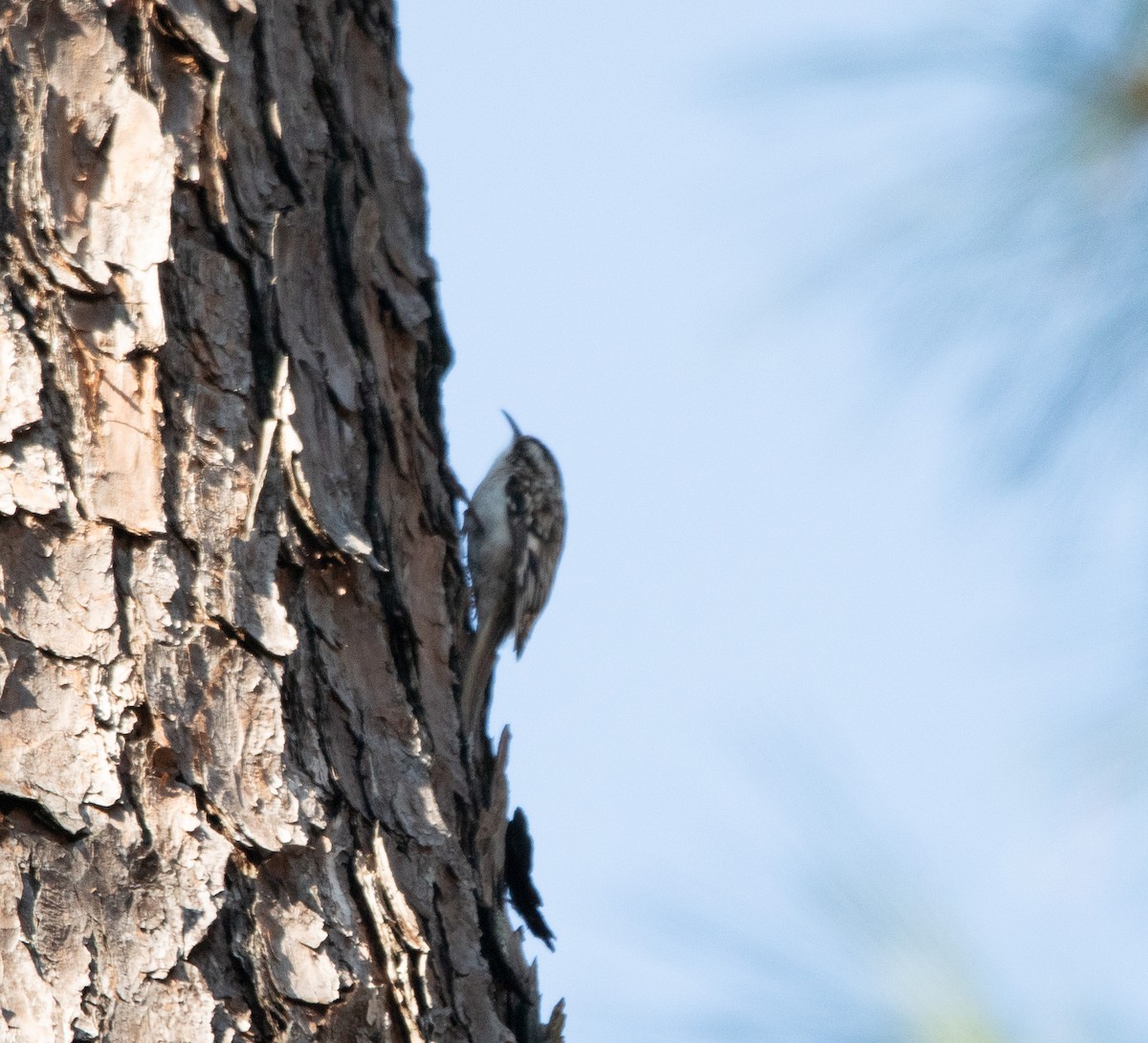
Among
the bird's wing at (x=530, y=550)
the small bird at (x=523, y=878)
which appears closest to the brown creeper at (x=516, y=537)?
the bird's wing at (x=530, y=550)

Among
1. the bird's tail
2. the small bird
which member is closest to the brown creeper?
the bird's tail

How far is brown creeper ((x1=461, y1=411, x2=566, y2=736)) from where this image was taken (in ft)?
12.8

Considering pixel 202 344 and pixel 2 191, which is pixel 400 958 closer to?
pixel 202 344

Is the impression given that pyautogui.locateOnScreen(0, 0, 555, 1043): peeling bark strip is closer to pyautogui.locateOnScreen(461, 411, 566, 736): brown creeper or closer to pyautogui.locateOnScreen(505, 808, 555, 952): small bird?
pyautogui.locateOnScreen(505, 808, 555, 952): small bird

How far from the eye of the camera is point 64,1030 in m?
1.27

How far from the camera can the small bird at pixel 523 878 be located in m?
1.88

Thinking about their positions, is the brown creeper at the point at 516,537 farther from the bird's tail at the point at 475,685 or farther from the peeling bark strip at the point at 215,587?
the peeling bark strip at the point at 215,587

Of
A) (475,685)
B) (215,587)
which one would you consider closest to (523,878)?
(475,685)

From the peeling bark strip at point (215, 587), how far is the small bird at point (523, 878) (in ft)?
0.17

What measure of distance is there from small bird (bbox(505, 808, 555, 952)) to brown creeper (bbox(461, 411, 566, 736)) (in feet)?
5.39

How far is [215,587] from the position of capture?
1595 mm

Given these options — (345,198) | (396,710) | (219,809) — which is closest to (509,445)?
(345,198)

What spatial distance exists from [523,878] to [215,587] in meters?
0.57

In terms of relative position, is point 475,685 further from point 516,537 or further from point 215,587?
point 516,537
